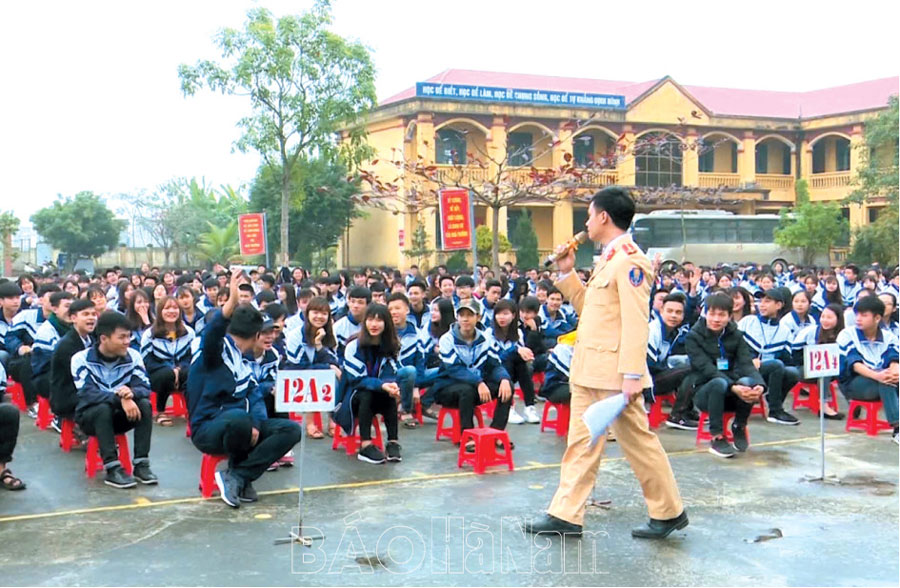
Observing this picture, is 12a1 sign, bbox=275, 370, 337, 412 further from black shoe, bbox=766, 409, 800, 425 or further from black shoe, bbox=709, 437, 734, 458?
black shoe, bbox=766, 409, 800, 425

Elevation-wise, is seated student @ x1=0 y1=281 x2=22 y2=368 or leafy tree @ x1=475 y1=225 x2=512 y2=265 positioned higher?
leafy tree @ x1=475 y1=225 x2=512 y2=265

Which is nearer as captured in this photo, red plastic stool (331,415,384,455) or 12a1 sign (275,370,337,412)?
12a1 sign (275,370,337,412)

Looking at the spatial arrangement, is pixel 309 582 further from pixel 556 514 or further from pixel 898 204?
pixel 898 204

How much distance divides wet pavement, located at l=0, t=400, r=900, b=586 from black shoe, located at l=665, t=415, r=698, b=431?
3.52 feet

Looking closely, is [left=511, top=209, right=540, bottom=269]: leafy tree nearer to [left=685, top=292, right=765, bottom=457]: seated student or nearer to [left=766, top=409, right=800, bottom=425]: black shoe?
[left=766, top=409, right=800, bottom=425]: black shoe

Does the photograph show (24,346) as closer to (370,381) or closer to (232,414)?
(370,381)

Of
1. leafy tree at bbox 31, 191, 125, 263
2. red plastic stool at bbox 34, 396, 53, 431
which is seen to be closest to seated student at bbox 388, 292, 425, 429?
red plastic stool at bbox 34, 396, 53, 431

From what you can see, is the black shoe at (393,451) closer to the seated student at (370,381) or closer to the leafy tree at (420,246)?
the seated student at (370,381)

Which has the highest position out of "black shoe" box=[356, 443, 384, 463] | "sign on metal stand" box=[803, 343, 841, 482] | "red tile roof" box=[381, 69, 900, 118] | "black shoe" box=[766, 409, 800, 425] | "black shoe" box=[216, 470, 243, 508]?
"red tile roof" box=[381, 69, 900, 118]

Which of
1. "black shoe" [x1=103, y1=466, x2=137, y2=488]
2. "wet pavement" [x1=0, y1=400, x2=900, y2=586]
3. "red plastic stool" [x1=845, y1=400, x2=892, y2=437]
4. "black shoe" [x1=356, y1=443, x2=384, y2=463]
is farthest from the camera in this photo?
"red plastic stool" [x1=845, y1=400, x2=892, y2=437]

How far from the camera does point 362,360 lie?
24.6ft

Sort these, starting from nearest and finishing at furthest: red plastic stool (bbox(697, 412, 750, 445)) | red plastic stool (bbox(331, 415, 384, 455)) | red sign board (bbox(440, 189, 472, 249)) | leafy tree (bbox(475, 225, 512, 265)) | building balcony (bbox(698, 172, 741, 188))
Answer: red plastic stool (bbox(331, 415, 384, 455)) → red plastic stool (bbox(697, 412, 750, 445)) → red sign board (bbox(440, 189, 472, 249)) → leafy tree (bbox(475, 225, 512, 265)) → building balcony (bbox(698, 172, 741, 188))

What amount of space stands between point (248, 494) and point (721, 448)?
3.71 metres

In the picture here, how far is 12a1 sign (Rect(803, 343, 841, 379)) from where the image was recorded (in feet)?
22.4
